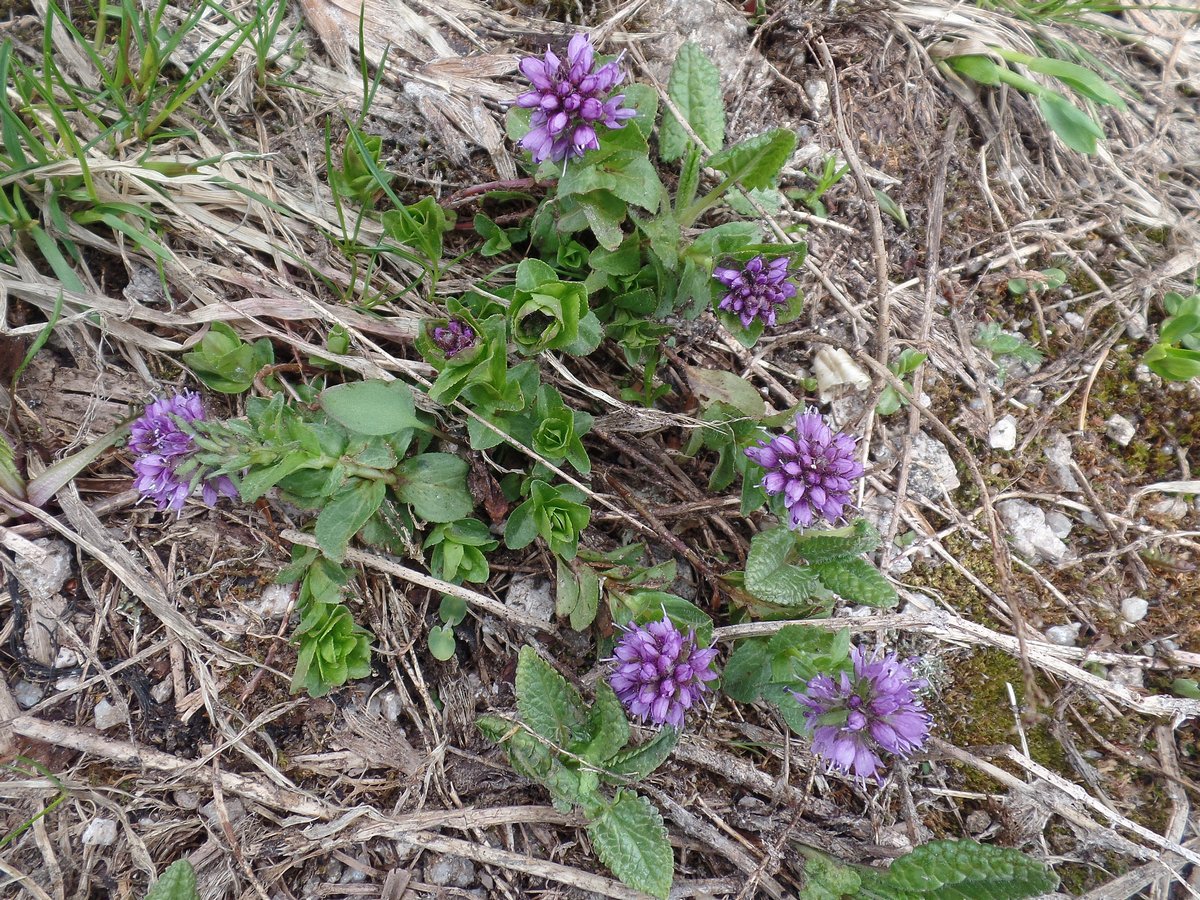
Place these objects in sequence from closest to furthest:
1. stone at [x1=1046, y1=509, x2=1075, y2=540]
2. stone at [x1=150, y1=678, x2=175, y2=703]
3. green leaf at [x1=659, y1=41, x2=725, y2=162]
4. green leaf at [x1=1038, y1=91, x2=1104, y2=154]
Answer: stone at [x1=150, y1=678, x2=175, y2=703] → green leaf at [x1=659, y1=41, x2=725, y2=162] → stone at [x1=1046, y1=509, x2=1075, y2=540] → green leaf at [x1=1038, y1=91, x2=1104, y2=154]

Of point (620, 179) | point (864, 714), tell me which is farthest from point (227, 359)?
point (864, 714)

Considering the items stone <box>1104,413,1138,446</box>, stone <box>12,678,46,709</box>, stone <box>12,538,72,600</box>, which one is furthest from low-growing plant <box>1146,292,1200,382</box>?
stone <box>12,678,46,709</box>

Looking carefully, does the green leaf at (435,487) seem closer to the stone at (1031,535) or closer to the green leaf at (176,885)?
the green leaf at (176,885)

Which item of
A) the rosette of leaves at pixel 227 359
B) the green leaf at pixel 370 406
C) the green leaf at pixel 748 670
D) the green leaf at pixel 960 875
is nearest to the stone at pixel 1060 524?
the green leaf at pixel 960 875

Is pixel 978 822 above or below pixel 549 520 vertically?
below

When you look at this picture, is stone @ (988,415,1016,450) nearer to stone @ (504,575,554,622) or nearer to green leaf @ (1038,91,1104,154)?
green leaf @ (1038,91,1104,154)

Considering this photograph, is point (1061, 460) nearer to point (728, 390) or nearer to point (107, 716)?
point (728, 390)
